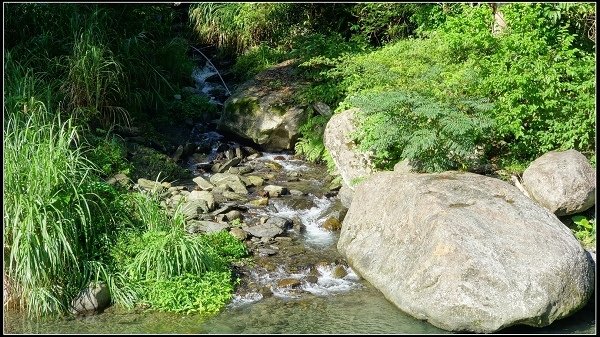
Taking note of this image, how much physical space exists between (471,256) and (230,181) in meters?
5.50

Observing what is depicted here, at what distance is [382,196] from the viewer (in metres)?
9.52

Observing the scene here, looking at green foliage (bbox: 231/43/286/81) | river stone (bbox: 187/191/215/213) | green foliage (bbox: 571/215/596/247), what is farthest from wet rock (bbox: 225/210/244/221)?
green foliage (bbox: 231/43/286/81)

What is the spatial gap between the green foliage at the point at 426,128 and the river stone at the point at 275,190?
1833 millimetres

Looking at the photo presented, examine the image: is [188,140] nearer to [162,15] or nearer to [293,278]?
[162,15]

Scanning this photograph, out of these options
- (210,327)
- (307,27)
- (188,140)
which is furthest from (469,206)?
(307,27)

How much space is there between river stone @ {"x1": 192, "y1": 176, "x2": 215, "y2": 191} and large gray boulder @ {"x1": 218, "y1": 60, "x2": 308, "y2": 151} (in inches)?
85.7

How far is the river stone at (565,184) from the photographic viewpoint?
31.0 feet

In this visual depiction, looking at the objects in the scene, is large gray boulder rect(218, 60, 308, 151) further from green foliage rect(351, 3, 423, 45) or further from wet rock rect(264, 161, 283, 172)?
green foliage rect(351, 3, 423, 45)

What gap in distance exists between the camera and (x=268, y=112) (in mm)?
14500

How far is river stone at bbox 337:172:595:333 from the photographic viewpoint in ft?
25.0

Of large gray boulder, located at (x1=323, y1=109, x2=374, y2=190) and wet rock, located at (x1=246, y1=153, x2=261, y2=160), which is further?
wet rock, located at (x1=246, y1=153, x2=261, y2=160)

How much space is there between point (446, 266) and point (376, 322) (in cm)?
95

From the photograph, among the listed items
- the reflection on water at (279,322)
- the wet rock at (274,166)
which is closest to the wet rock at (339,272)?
the reflection on water at (279,322)

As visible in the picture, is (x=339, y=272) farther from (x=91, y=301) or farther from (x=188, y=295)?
(x=91, y=301)
